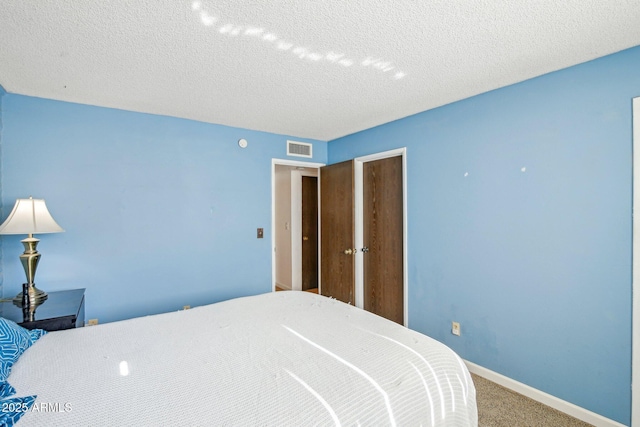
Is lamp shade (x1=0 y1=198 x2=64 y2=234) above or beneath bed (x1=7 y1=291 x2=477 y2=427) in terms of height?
above

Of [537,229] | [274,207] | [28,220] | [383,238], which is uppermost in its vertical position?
[274,207]

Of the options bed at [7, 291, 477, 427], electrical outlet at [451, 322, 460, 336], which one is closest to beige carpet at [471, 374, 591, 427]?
electrical outlet at [451, 322, 460, 336]

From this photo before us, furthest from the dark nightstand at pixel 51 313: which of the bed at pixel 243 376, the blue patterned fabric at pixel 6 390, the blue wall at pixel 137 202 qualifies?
the blue patterned fabric at pixel 6 390

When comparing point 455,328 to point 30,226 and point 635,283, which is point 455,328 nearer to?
point 635,283

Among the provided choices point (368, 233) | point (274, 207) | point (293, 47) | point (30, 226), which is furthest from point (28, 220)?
point (368, 233)

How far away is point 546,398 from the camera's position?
2.13 m

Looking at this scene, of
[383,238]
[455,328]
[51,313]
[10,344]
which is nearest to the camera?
[10,344]

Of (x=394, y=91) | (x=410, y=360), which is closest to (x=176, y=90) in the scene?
(x=394, y=91)

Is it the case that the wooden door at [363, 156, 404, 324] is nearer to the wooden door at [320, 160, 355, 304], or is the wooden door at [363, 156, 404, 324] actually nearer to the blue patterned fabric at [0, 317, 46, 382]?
the wooden door at [320, 160, 355, 304]

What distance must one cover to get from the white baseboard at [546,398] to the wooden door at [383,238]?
0.92 m

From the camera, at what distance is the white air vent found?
388 centimetres

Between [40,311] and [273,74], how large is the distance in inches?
88.6

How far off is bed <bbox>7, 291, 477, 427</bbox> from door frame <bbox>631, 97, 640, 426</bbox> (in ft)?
3.80

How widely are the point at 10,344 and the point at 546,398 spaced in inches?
126
